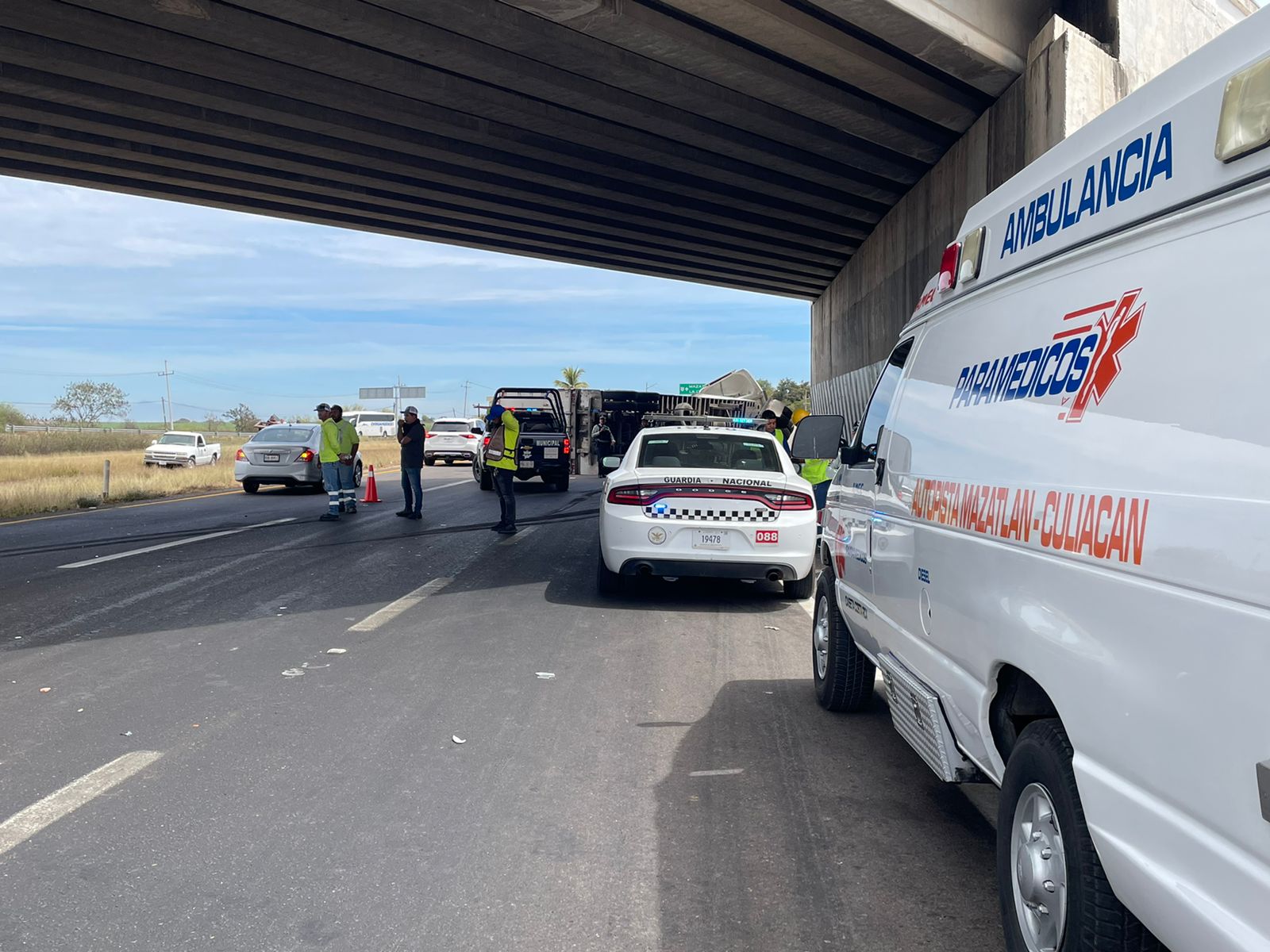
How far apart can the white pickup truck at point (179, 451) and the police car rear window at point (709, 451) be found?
37290mm

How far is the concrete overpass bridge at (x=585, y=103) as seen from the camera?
12367 mm

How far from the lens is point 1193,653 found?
1906mm

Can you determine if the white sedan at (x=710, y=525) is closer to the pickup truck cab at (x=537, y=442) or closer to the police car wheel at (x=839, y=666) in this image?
the police car wheel at (x=839, y=666)

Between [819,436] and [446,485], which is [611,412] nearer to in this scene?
[446,485]

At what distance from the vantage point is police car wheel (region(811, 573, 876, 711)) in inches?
214

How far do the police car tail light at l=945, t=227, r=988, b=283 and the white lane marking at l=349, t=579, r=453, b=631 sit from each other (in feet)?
17.6

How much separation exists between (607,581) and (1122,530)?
7.21 metres

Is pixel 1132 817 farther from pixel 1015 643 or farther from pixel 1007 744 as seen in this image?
pixel 1007 744

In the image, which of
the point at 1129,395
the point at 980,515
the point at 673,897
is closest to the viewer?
the point at 1129,395

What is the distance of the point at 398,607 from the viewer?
865 centimetres

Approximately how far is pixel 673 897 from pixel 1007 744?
121cm

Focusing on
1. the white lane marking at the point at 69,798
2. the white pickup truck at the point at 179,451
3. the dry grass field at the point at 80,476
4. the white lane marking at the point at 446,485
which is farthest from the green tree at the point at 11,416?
the white lane marking at the point at 69,798

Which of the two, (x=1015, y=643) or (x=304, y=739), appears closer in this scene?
(x=1015, y=643)

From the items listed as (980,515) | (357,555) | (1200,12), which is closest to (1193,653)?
(980,515)
